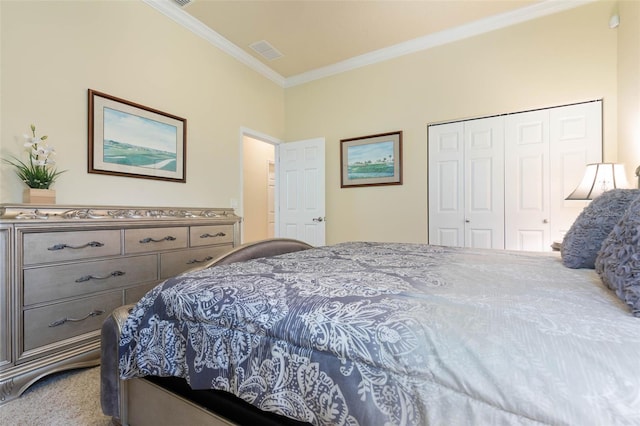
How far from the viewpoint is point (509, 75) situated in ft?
9.96

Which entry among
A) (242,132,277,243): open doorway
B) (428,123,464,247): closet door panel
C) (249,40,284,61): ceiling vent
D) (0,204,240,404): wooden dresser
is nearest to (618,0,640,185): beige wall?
(428,123,464,247): closet door panel

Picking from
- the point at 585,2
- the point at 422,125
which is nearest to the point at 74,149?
the point at 422,125

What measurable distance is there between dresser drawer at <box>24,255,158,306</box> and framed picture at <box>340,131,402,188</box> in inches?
101

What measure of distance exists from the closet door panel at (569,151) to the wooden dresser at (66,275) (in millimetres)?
3592

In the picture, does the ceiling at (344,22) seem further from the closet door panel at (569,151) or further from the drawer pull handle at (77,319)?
the drawer pull handle at (77,319)

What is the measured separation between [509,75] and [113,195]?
401 cm

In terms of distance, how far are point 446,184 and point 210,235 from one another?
8.64ft

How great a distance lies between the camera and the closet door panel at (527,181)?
288 centimetres

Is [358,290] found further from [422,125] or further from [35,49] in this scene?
[422,125]

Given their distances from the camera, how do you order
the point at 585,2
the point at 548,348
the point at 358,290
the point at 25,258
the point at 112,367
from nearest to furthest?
the point at 548,348 → the point at 358,290 → the point at 112,367 → the point at 25,258 → the point at 585,2

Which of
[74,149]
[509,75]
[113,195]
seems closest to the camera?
[74,149]

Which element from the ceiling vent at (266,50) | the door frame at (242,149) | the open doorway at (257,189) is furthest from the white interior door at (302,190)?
the ceiling vent at (266,50)

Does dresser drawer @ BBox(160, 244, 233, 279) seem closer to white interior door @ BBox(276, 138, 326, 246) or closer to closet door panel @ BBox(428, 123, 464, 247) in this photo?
white interior door @ BBox(276, 138, 326, 246)

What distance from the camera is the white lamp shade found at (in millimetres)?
2170
